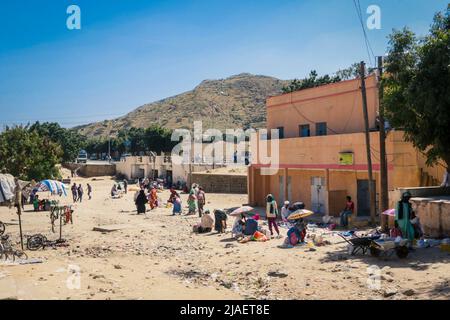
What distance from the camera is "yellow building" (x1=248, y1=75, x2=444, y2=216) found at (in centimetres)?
1903

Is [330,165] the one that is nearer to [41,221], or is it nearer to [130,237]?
[130,237]

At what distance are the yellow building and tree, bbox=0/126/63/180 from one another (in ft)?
45.3

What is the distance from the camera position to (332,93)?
83.4 feet

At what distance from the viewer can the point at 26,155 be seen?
93.3 ft

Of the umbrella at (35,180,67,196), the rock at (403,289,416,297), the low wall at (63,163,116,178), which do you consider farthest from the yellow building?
the low wall at (63,163,116,178)

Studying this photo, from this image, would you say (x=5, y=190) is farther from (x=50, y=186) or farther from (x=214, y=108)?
(x=214, y=108)

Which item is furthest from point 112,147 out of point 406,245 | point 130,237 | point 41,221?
point 406,245

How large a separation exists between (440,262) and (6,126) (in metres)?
31.5

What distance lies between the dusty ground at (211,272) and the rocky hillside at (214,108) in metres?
96.2

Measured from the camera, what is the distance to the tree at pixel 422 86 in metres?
12.5

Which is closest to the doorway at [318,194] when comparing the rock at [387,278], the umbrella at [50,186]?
the umbrella at [50,186]

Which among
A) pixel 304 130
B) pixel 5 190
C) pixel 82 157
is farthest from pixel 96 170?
pixel 5 190

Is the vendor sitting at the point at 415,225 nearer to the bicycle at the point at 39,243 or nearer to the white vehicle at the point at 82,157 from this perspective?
the bicycle at the point at 39,243
